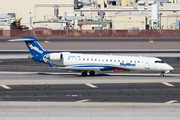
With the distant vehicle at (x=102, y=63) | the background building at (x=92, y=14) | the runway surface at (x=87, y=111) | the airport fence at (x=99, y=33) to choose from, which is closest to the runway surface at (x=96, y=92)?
the runway surface at (x=87, y=111)

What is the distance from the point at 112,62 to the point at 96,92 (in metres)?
9.68

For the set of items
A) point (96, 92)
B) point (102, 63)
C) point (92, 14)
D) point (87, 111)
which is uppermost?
point (92, 14)

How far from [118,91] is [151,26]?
7537 cm

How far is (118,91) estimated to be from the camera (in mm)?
32969

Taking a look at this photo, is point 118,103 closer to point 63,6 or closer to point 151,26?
point 151,26

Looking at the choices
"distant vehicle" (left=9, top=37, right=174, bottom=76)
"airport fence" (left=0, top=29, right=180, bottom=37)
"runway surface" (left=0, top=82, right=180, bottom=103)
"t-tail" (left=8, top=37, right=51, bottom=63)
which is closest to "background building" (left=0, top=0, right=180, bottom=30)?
"airport fence" (left=0, top=29, right=180, bottom=37)

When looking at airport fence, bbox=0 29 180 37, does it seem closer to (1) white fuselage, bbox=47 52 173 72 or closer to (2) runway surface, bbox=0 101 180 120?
(1) white fuselage, bbox=47 52 173 72

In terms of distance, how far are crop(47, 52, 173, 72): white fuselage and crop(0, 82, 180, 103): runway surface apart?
4778 millimetres

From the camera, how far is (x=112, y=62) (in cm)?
4156

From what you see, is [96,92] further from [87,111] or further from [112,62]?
[112,62]

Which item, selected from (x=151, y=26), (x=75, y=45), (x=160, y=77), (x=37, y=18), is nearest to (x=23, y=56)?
(x=75, y=45)

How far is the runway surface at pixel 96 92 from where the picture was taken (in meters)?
29.5

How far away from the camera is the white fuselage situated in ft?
135

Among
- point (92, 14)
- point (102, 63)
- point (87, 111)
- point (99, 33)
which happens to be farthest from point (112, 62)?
point (92, 14)
